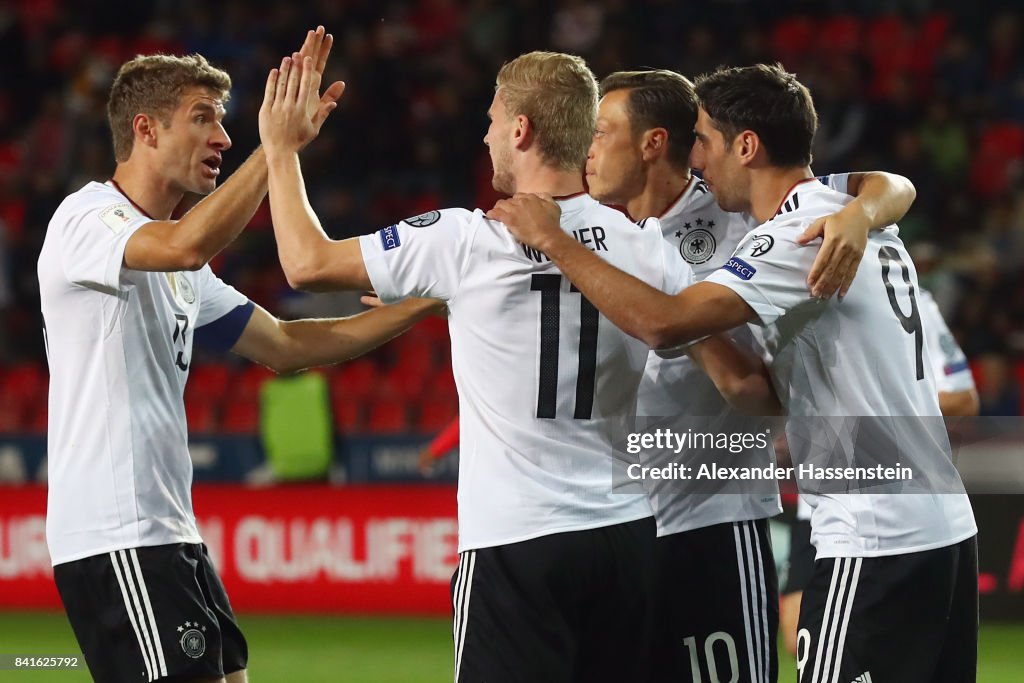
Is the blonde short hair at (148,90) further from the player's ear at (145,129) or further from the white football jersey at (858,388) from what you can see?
the white football jersey at (858,388)

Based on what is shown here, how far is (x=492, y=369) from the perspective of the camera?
383 cm

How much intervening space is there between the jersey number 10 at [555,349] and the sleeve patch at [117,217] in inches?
51.6

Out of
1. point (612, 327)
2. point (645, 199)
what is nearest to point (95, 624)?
point (612, 327)

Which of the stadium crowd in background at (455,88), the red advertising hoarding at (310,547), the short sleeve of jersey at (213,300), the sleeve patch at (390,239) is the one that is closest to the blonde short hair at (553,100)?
the sleeve patch at (390,239)

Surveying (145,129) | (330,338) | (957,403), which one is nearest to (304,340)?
(330,338)

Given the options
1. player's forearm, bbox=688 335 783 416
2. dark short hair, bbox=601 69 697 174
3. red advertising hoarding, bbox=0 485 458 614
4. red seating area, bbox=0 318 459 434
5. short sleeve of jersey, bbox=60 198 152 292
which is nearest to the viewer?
player's forearm, bbox=688 335 783 416

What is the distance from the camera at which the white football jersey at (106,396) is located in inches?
168

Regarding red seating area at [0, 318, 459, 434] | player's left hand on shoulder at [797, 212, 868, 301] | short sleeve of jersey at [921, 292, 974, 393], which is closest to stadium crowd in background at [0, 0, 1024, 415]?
red seating area at [0, 318, 459, 434]

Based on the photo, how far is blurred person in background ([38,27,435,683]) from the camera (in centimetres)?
419

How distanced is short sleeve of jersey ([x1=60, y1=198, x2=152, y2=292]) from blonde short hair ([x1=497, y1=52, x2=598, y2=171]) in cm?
123

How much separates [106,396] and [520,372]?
4.38ft

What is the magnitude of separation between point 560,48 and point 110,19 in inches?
223

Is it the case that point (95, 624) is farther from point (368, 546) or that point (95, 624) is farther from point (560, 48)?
point (560, 48)

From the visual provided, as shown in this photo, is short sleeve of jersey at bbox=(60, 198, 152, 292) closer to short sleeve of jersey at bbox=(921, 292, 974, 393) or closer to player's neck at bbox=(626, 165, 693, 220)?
player's neck at bbox=(626, 165, 693, 220)
